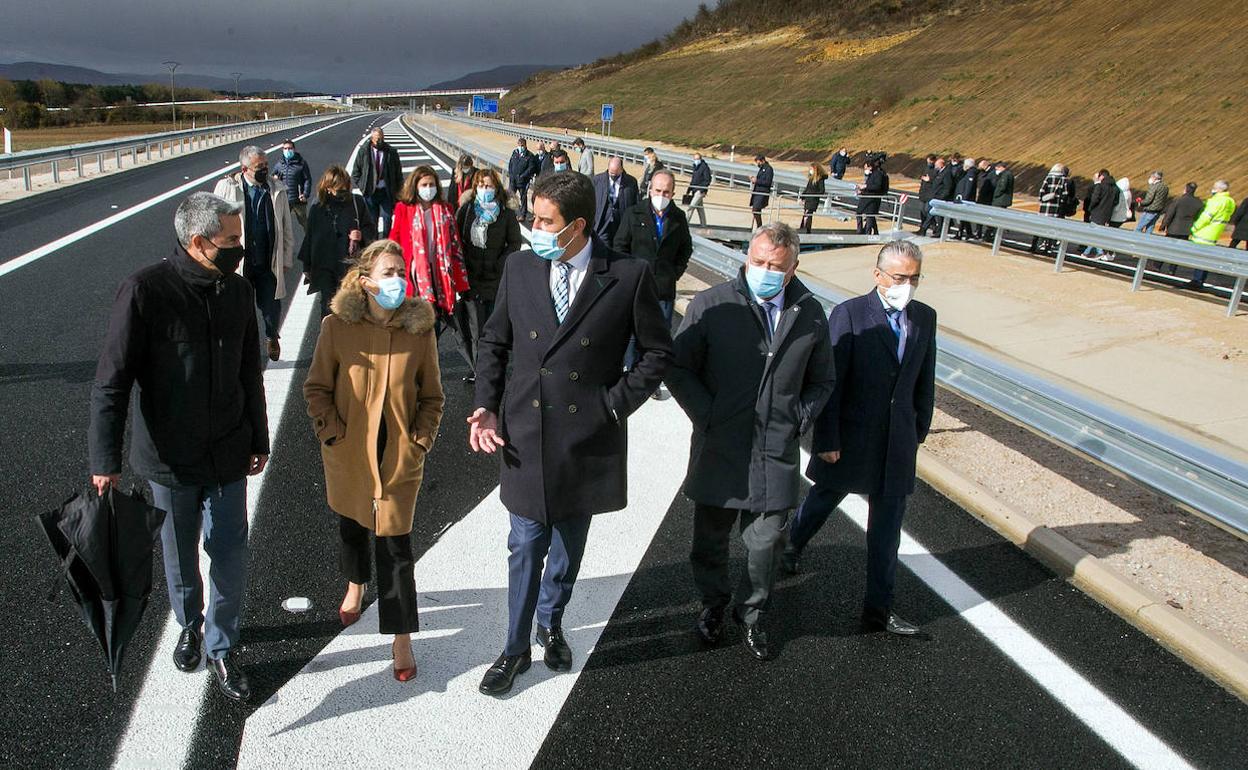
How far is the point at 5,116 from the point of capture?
182ft

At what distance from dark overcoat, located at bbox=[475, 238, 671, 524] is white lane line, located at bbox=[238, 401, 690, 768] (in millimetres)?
761

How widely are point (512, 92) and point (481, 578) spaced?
557 ft

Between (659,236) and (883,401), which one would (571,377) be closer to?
(883,401)

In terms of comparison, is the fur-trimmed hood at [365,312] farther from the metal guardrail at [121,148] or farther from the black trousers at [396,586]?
the metal guardrail at [121,148]

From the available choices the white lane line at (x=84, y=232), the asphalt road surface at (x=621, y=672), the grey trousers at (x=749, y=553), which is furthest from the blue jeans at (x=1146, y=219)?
the white lane line at (x=84, y=232)

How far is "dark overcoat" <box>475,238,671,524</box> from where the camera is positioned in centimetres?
362

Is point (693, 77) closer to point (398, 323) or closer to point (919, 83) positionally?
point (919, 83)

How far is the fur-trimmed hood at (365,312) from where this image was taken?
12.3 feet

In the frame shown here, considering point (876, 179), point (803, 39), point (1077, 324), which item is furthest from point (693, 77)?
point (1077, 324)

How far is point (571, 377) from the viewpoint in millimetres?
3625

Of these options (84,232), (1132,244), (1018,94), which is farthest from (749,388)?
(1018,94)

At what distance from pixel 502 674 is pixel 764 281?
1985mm

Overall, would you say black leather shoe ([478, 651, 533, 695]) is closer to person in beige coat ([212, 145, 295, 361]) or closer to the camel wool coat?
the camel wool coat

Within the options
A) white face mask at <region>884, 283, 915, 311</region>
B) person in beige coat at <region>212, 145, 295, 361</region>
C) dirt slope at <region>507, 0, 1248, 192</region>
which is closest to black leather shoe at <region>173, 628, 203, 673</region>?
white face mask at <region>884, 283, 915, 311</region>
